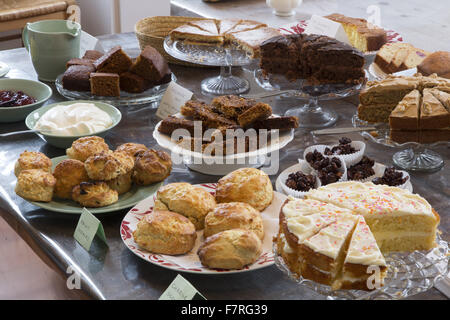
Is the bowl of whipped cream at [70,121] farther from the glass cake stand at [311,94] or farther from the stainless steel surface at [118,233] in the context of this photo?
the glass cake stand at [311,94]

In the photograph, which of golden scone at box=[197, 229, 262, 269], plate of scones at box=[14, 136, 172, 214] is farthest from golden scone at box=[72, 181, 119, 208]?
golden scone at box=[197, 229, 262, 269]

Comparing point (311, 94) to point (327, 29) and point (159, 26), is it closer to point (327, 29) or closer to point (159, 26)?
point (327, 29)

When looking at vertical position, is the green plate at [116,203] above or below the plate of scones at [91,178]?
below

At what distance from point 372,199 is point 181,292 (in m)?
0.48

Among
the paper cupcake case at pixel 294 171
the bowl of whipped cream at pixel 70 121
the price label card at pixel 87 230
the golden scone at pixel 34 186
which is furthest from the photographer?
the bowl of whipped cream at pixel 70 121

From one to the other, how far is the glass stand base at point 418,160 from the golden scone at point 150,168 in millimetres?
742

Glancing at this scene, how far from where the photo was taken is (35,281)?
58.5 inches

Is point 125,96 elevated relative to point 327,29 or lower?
lower

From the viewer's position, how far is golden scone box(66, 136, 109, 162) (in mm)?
1557

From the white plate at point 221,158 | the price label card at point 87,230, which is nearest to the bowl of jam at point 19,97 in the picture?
the white plate at point 221,158

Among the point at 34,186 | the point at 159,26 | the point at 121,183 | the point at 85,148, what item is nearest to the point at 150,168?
the point at 121,183

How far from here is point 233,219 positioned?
1280mm

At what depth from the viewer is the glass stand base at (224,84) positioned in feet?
7.69

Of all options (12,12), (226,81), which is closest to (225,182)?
(226,81)
